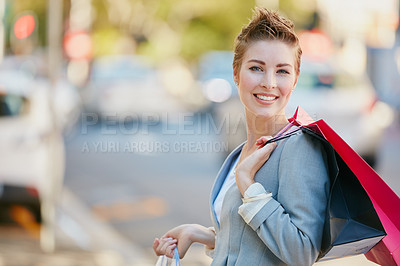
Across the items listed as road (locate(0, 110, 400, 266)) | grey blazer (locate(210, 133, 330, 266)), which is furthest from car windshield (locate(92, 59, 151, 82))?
grey blazer (locate(210, 133, 330, 266))

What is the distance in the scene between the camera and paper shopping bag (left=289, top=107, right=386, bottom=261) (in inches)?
70.4

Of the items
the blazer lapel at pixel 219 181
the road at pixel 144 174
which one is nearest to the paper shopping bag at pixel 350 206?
the blazer lapel at pixel 219 181

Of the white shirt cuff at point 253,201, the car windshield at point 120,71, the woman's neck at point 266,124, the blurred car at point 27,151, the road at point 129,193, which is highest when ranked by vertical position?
the car windshield at point 120,71

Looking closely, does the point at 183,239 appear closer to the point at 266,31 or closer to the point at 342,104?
the point at 266,31

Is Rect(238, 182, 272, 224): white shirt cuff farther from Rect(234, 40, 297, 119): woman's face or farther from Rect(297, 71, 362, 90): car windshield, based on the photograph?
Rect(297, 71, 362, 90): car windshield

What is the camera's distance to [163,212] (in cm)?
807

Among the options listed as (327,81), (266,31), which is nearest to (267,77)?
(266,31)

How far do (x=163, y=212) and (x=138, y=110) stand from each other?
35.3 ft

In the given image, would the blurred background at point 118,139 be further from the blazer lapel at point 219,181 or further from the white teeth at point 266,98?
the blazer lapel at point 219,181

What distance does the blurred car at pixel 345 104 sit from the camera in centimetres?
998

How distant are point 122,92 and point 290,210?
654 inches

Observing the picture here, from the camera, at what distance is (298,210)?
183 centimetres

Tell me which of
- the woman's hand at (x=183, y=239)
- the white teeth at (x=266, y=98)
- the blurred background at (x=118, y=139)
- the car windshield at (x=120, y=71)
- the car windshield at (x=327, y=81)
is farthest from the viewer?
the car windshield at (x=120, y=71)

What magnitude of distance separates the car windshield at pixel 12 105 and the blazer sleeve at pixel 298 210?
5.88 metres
